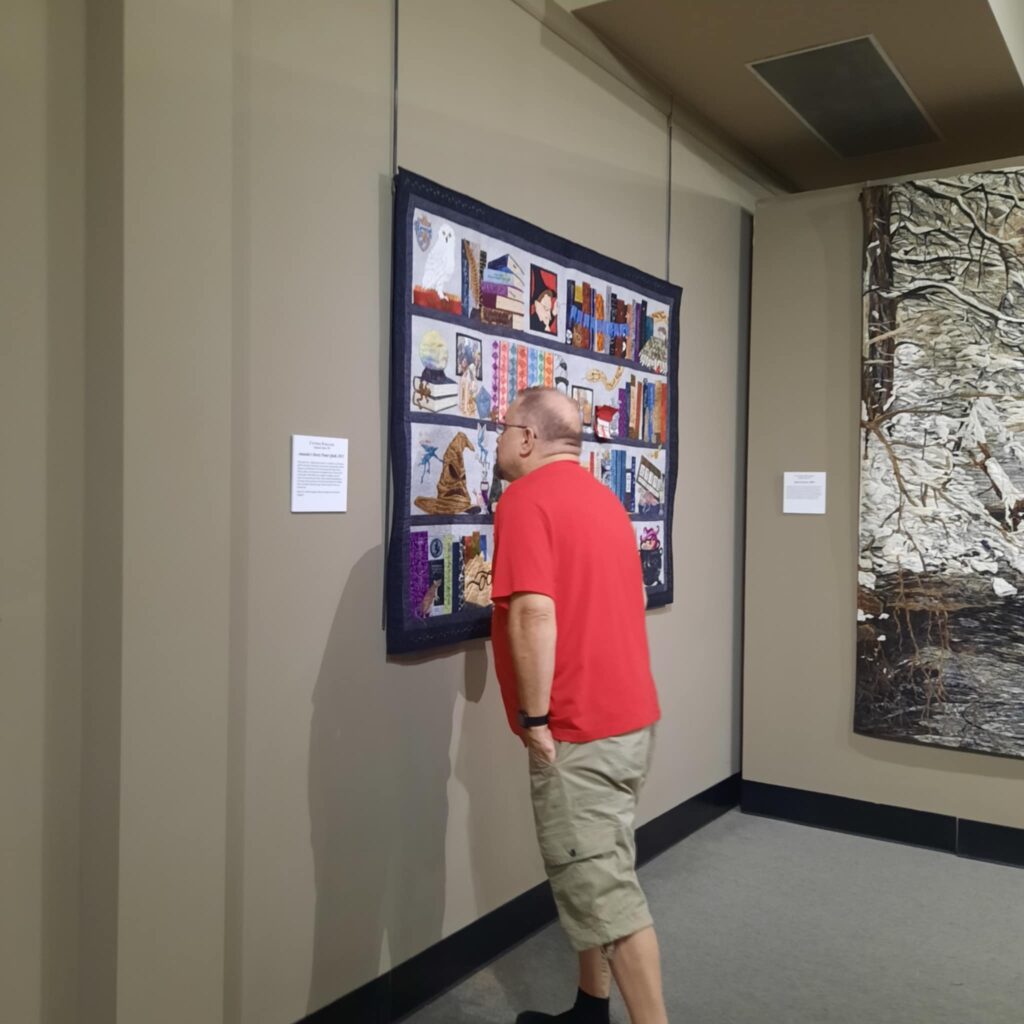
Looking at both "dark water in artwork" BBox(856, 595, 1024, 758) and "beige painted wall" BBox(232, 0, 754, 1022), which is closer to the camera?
"beige painted wall" BBox(232, 0, 754, 1022)

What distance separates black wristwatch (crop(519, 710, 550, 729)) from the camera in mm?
2070

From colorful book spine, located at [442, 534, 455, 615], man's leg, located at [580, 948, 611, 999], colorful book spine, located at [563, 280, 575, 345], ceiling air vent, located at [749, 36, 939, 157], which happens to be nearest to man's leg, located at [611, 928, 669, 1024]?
man's leg, located at [580, 948, 611, 999]

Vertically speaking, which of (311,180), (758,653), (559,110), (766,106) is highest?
(766,106)

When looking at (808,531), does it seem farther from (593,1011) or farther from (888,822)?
(593,1011)

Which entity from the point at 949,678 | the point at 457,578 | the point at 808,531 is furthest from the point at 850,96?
the point at 457,578

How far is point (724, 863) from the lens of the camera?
3521mm

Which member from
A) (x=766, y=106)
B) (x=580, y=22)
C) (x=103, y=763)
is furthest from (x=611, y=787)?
(x=766, y=106)

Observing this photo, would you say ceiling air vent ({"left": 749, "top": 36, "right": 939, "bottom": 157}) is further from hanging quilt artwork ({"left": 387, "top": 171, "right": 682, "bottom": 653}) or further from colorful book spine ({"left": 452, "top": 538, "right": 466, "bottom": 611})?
colorful book spine ({"left": 452, "top": 538, "right": 466, "bottom": 611})

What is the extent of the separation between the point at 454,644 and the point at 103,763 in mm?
1058

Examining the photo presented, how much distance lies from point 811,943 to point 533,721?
1433mm

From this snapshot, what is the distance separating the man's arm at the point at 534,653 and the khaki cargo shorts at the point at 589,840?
2.6 inches

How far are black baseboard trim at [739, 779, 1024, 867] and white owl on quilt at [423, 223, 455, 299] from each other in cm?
264

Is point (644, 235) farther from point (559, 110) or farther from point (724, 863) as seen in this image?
point (724, 863)

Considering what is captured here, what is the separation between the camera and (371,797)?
7.80 feet
